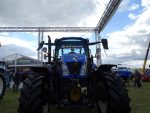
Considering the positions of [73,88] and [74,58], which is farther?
[74,58]

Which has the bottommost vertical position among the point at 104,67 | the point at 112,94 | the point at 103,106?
the point at 103,106

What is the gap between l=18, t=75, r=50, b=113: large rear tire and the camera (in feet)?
24.3

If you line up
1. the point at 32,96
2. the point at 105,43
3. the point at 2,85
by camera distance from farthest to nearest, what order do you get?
the point at 2,85
the point at 105,43
the point at 32,96

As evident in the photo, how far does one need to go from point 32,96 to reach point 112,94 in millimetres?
1921

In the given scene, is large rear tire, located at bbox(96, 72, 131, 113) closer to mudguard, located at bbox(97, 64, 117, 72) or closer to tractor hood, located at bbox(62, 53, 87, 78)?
mudguard, located at bbox(97, 64, 117, 72)

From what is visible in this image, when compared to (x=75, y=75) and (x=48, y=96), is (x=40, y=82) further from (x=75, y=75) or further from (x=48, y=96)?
(x=75, y=75)

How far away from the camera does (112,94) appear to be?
7859 millimetres

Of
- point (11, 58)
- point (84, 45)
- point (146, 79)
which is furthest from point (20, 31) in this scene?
point (84, 45)

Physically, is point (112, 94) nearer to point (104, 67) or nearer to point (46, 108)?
point (104, 67)

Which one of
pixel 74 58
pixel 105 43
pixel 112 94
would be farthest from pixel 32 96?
pixel 105 43

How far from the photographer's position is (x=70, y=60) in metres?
9.10

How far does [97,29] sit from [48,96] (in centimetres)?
3363

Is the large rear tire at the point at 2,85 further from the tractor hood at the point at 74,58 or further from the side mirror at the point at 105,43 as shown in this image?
the side mirror at the point at 105,43

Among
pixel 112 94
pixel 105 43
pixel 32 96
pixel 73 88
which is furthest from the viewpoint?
pixel 105 43
